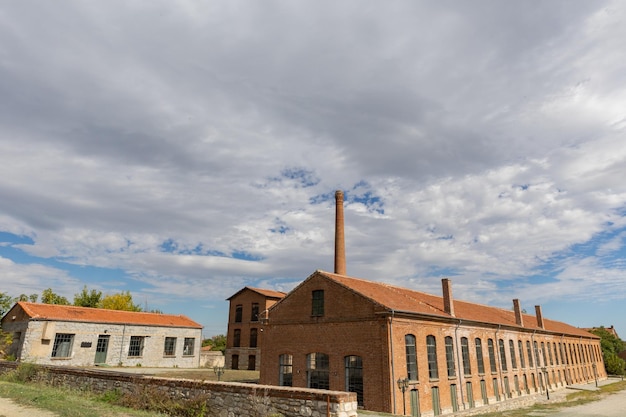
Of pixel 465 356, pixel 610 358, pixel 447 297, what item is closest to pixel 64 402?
pixel 447 297

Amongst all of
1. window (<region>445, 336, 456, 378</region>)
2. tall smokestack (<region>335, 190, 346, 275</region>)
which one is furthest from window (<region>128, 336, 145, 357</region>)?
window (<region>445, 336, 456, 378</region>)

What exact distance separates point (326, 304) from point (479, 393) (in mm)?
11994

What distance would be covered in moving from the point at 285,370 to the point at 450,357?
985 cm

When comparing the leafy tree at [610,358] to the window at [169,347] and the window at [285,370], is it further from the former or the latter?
the window at [169,347]

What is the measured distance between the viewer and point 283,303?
2512cm

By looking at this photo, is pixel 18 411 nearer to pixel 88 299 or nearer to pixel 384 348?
pixel 384 348

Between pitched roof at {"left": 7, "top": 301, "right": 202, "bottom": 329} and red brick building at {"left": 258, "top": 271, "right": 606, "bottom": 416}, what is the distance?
17.4m

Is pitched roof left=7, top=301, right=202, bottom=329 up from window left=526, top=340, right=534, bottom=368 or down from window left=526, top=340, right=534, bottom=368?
up

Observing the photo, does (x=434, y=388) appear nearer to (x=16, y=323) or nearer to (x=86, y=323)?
(x=86, y=323)

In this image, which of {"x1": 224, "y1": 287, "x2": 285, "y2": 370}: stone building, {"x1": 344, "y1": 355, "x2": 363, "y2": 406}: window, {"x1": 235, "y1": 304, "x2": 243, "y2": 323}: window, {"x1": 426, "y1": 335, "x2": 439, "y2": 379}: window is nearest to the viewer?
{"x1": 344, "y1": 355, "x2": 363, "y2": 406}: window

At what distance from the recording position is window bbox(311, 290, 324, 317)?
75.6 ft

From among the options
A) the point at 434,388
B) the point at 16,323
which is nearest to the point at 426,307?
the point at 434,388

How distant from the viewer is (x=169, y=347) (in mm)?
38656

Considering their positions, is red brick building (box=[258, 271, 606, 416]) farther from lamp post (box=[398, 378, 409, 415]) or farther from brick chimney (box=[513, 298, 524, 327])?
brick chimney (box=[513, 298, 524, 327])
